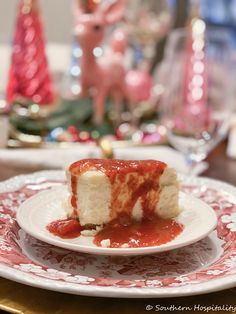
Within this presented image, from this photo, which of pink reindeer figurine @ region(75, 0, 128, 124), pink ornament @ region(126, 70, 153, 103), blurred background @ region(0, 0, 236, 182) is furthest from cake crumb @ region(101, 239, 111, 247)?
pink ornament @ region(126, 70, 153, 103)

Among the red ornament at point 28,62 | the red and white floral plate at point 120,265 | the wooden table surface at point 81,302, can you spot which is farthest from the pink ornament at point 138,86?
the wooden table surface at point 81,302

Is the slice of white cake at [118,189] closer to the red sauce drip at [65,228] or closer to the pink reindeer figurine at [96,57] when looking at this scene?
the red sauce drip at [65,228]

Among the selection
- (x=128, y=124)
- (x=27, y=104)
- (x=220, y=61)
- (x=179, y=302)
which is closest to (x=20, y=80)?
A: (x=27, y=104)

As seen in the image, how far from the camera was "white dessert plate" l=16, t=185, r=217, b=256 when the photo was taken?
0.62 m

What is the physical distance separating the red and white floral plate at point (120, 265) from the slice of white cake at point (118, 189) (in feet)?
0.16

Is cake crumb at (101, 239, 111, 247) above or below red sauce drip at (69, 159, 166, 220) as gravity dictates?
below

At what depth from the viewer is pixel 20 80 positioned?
157cm

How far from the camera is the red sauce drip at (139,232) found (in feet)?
2.15

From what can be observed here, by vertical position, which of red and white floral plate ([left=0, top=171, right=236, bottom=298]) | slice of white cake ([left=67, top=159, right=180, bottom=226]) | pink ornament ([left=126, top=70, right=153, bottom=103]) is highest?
slice of white cake ([left=67, top=159, right=180, bottom=226])

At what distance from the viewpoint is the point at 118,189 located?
0.68 m

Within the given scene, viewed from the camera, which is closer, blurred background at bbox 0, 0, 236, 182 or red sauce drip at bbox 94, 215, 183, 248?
red sauce drip at bbox 94, 215, 183, 248

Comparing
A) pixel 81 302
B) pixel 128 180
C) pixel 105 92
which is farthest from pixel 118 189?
pixel 105 92

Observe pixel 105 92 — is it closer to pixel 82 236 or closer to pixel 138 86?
pixel 138 86

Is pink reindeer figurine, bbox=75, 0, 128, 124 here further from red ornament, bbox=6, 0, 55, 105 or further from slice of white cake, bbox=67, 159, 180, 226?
slice of white cake, bbox=67, 159, 180, 226
